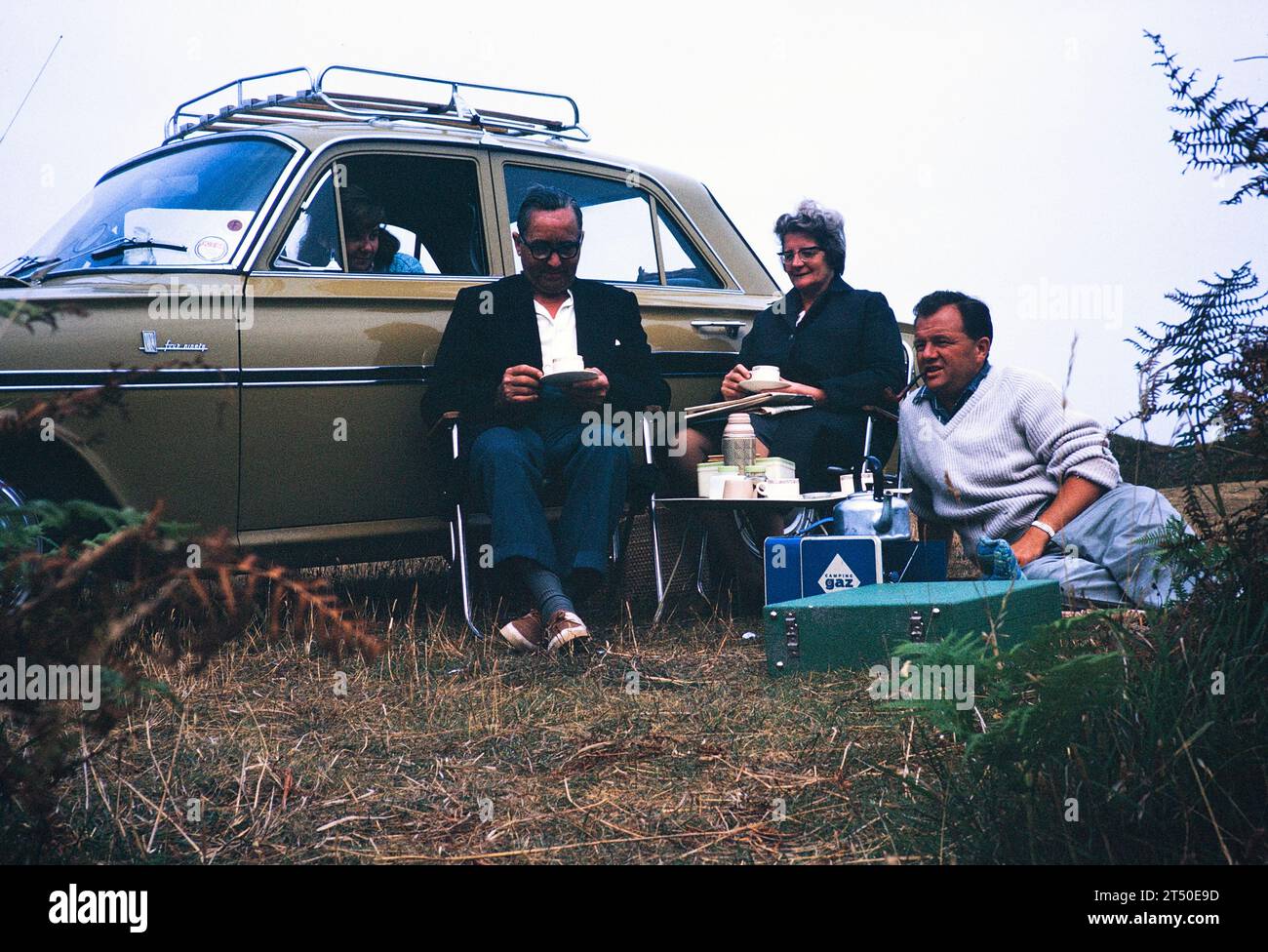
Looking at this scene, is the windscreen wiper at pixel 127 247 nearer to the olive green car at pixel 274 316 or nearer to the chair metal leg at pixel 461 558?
the olive green car at pixel 274 316

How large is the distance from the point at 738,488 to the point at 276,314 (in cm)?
187

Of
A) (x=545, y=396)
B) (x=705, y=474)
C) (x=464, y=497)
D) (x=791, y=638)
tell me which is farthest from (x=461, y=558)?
(x=791, y=638)

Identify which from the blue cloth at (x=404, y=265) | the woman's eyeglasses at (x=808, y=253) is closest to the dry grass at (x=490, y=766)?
the blue cloth at (x=404, y=265)

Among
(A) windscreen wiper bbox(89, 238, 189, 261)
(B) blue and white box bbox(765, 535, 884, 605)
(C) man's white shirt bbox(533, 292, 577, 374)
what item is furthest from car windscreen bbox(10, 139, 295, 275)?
(B) blue and white box bbox(765, 535, 884, 605)

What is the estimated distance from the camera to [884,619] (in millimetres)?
3842


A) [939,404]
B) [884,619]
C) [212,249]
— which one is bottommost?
[884,619]

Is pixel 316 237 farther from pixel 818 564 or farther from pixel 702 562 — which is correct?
pixel 818 564

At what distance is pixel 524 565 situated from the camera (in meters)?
4.44

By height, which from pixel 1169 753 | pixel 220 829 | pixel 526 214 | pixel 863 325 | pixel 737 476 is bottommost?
pixel 220 829

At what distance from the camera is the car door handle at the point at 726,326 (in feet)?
18.5

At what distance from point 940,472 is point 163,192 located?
315 cm

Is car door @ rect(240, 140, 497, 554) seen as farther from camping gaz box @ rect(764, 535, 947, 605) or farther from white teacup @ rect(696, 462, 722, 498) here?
camping gaz box @ rect(764, 535, 947, 605)
